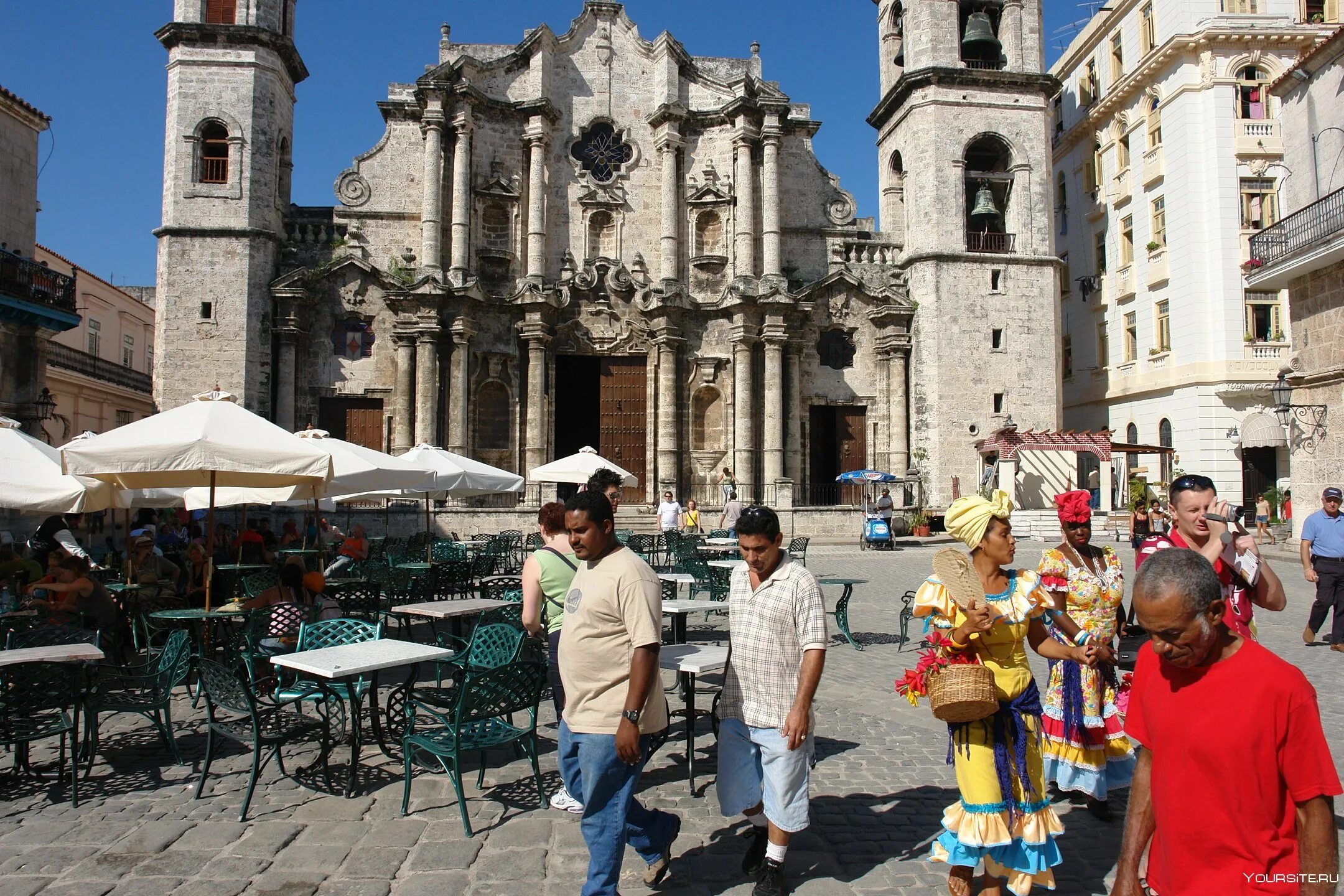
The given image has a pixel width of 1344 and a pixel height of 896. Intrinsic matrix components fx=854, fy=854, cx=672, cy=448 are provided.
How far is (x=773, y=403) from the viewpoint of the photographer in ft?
83.5

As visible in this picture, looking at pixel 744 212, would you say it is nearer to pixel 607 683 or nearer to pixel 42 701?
pixel 42 701

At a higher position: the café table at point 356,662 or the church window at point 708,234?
the church window at point 708,234

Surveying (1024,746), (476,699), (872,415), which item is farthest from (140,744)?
(872,415)

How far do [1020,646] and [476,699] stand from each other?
9.64 feet

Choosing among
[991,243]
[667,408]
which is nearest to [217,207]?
[667,408]

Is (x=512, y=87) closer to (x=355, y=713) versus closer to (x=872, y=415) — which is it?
(x=872, y=415)

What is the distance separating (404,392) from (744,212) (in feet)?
37.9

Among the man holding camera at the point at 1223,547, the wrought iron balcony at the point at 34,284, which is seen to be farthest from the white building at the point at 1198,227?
the wrought iron balcony at the point at 34,284

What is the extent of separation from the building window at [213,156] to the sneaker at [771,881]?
25.3m

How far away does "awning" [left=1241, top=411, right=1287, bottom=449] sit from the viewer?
25.4m

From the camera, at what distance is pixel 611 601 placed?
3.77 meters

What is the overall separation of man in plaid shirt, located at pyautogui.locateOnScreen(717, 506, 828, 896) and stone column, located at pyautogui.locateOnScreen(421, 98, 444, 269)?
22.9 m

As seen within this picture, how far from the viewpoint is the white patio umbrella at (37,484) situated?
8.69 m

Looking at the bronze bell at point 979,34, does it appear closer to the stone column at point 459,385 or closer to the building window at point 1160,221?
the building window at point 1160,221
